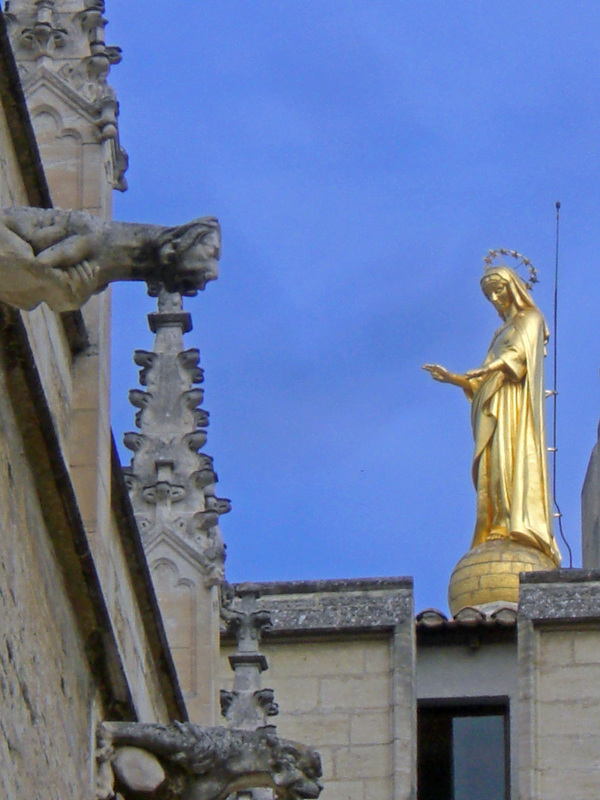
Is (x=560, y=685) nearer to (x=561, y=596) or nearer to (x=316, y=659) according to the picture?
(x=561, y=596)

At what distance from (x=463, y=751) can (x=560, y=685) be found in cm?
86

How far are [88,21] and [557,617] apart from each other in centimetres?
684

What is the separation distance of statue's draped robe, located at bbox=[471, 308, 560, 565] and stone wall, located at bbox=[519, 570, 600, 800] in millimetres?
2547

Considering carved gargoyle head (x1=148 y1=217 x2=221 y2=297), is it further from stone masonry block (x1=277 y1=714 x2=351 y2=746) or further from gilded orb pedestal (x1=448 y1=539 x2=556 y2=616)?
gilded orb pedestal (x1=448 y1=539 x2=556 y2=616)

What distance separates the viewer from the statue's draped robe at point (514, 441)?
21.2 m

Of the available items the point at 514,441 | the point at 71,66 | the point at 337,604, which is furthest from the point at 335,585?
the point at 71,66

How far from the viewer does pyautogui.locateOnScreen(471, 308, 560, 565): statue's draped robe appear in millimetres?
21219

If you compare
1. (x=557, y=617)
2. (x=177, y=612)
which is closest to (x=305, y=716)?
(x=557, y=617)

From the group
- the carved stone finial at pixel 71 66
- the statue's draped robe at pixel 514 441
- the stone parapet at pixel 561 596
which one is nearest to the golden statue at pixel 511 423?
the statue's draped robe at pixel 514 441

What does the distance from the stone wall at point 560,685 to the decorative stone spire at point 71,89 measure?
6.62 meters

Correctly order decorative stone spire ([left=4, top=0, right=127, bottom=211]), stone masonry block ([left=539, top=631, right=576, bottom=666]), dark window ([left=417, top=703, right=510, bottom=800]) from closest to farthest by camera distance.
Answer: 1. decorative stone spire ([left=4, top=0, right=127, bottom=211])
2. stone masonry block ([left=539, top=631, right=576, bottom=666])
3. dark window ([left=417, top=703, right=510, bottom=800])

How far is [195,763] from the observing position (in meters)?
11.3

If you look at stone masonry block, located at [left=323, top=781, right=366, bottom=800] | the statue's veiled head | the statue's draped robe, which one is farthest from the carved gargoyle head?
the statue's veiled head

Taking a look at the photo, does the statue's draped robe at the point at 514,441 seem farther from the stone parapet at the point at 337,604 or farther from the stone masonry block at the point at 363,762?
the stone masonry block at the point at 363,762
